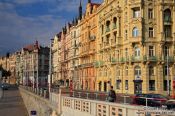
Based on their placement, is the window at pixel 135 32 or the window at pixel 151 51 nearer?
the window at pixel 151 51

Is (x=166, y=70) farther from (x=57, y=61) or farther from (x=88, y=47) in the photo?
(x=57, y=61)

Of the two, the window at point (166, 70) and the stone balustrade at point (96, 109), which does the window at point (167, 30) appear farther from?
the stone balustrade at point (96, 109)

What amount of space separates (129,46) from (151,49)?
166 inches

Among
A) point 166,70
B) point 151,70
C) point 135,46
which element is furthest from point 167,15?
point 151,70

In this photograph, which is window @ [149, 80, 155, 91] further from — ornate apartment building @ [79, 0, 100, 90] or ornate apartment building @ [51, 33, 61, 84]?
ornate apartment building @ [51, 33, 61, 84]

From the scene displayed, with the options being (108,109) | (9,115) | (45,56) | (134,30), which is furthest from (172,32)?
(45,56)

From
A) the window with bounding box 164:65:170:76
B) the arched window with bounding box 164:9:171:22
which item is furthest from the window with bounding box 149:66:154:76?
the arched window with bounding box 164:9:171:22

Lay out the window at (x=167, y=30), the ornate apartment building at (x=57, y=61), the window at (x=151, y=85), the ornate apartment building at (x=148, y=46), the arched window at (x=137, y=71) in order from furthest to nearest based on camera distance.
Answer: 1. the ornate apartment building at (x=57, y=61)
2. the arched window at (x=137, y=71)
3. the window at (x=167, y=30)
4. the ornate apartment building at (x=148, y=46)
5. the window at (x=151, y=85)

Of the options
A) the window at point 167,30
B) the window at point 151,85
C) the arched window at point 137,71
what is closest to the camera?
the window at point 151,85

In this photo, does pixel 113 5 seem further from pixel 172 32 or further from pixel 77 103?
pixel 77 103

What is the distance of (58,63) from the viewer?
149 meters

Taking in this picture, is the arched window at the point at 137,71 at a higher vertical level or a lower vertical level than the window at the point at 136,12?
lower

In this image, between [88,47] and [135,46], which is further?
[88,47]

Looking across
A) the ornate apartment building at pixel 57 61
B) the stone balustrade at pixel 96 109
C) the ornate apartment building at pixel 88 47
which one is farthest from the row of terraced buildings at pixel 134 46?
the ornate apartment building at pixel 57 61
